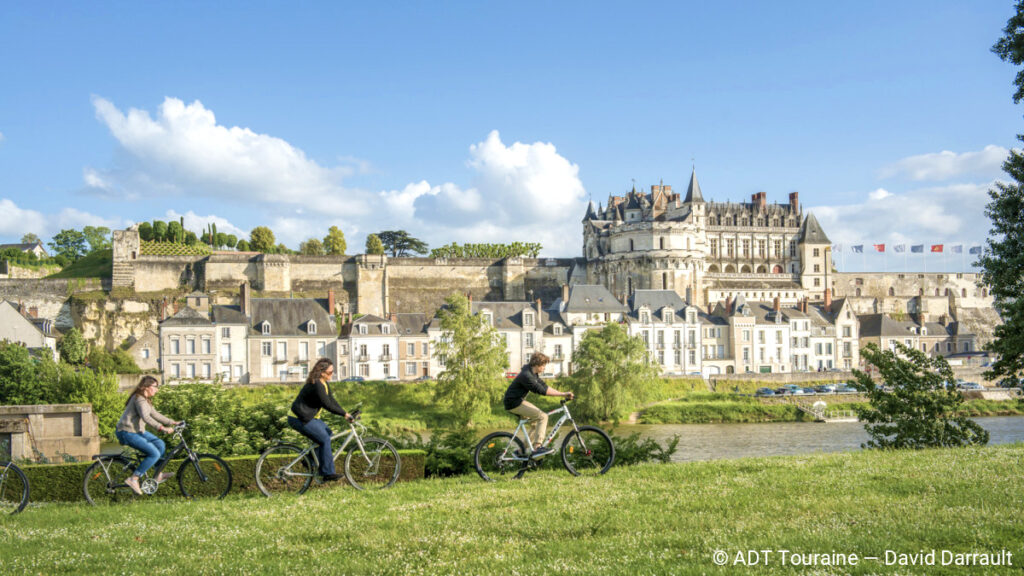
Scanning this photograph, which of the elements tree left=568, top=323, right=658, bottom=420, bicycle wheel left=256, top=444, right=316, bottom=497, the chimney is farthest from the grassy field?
the chimney

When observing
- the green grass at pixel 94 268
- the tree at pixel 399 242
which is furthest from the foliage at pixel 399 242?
the green grass at pixel 94 268

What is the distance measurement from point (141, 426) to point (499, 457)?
3.57 m

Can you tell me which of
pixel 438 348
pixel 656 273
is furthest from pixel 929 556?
pixel 656 273

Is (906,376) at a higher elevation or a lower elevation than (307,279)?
lower

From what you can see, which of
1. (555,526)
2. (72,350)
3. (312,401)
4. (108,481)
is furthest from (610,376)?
(72,350)

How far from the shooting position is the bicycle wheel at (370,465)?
8492 mm

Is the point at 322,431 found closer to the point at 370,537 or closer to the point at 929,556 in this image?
the point at 370,537

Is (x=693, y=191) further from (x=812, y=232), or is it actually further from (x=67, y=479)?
(x=67, y=479)

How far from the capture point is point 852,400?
146 ft

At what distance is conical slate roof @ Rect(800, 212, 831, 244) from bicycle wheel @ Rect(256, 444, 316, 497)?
71.6 meters

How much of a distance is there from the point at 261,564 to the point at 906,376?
1174 centimetres

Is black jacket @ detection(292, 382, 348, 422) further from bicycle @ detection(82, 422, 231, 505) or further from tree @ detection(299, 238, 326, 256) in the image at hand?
tree @ detection(299, 238, 326, 256)

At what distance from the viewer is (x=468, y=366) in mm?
34688

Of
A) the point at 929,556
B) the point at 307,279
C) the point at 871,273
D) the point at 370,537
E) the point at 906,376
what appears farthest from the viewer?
the point at 871,273
